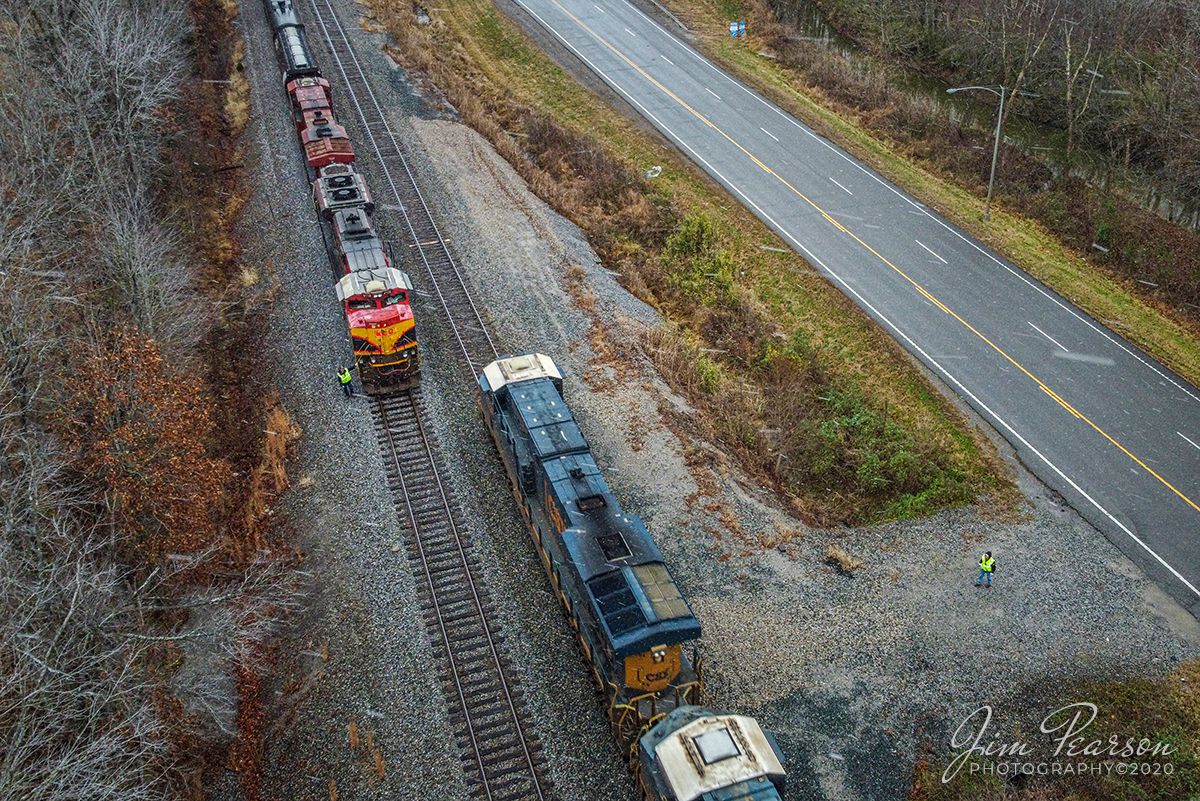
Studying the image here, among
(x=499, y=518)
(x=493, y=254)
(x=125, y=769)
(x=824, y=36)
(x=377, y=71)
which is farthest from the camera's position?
(x=824, y=36)

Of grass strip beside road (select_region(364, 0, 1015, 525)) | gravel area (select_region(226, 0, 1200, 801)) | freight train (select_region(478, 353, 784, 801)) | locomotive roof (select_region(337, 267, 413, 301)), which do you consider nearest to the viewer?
freight train (select_region(478, 353, 784, 801))

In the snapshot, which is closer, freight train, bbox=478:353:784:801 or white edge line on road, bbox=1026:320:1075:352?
freight train, bbox=478:353:784:801

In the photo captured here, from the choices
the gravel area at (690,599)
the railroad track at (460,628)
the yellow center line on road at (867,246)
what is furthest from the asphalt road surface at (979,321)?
the railroad track at (460,628)

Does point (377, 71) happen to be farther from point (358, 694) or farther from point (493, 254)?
point (358, 694)

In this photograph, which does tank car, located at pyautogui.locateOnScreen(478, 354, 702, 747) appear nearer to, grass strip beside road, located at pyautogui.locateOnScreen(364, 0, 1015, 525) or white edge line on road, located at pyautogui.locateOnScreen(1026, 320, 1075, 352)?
grass strip beside road, located at pyautogui.locateOnScreen(364, 0, 1015, 525)

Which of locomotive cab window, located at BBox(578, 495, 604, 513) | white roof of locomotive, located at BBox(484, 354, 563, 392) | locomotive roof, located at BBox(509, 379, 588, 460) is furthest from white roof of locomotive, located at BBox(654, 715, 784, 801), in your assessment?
white roof of locomotive, located at BBox(484, 354, 563, 392)

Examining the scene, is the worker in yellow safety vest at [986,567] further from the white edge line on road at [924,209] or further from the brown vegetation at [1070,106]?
the brown vegetation at [1070,106]

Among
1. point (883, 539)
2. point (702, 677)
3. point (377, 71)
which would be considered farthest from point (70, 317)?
point (377, 71)
